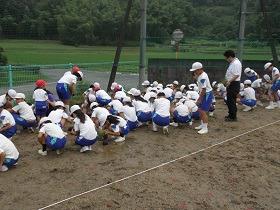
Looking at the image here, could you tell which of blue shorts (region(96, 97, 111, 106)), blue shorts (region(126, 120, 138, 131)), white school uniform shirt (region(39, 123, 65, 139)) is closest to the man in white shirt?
blue shorts (region(126, 120, 138, 131))

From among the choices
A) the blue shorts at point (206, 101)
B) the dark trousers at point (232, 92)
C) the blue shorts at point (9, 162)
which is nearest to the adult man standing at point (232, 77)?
the dark trousers at point (232, 92)

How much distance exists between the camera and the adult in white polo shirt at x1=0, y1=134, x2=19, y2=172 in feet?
21.4

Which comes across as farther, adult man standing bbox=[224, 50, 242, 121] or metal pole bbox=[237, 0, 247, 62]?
metal pole bbox=[237, 0, 247, 62]

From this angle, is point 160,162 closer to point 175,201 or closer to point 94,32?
point 175,201

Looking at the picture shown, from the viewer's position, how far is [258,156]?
8109 millimetres

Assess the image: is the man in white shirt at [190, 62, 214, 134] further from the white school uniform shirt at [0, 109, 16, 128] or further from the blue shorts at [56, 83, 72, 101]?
the white school uniform shirt at [0, 109, 16, 128]

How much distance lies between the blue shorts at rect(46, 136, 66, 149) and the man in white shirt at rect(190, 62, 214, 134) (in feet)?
10.7

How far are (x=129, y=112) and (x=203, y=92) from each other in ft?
5.39

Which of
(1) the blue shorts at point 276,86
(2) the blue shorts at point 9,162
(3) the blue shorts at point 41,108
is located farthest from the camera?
(1) the blue shorts at point 276,86

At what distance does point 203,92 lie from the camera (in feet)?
30.2

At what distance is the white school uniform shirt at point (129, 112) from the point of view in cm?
888

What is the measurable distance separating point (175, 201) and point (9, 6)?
14.6m

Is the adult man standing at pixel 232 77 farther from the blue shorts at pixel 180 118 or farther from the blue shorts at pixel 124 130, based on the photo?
the blue shorts at pixel 124 130

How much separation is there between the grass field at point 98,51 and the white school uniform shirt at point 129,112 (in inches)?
392
